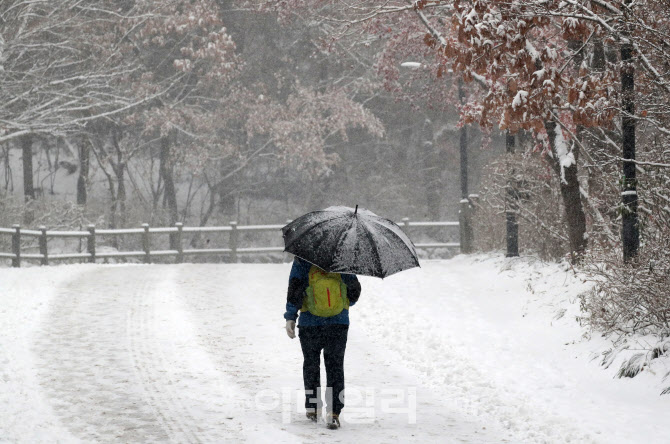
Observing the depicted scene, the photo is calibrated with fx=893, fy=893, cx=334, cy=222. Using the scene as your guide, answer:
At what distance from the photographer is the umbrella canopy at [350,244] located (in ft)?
24.9

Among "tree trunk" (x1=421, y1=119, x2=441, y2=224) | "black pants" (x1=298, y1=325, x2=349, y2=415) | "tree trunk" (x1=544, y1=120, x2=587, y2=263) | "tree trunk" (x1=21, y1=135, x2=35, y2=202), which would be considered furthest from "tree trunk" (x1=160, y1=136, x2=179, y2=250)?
"black pants" (x1=298, y1=325, x2=349, y2=415)

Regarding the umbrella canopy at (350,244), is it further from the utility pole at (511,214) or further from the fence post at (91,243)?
the fence post at (91,243)

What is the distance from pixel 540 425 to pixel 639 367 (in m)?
1.91

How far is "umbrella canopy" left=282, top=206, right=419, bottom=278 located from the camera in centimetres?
758

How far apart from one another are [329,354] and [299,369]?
290 cm

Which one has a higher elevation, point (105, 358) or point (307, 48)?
point (307, 48)

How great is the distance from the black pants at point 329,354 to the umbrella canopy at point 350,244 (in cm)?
73

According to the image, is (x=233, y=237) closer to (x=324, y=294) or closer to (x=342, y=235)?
A: (x=324, y=294)

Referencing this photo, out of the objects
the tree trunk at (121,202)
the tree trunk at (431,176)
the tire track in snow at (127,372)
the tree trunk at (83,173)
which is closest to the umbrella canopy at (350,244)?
the tire track in snow at (127,372)

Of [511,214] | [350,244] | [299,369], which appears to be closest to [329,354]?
[350,244]

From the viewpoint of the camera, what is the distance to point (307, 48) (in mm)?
40781

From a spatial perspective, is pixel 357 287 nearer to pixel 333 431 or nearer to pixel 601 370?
pixel 333 431

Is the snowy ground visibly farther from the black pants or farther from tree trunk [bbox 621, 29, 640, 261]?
tree trunk [bbox 621, 29, 640, 261]

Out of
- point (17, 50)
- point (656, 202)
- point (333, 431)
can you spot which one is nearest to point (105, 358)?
point (333, 431)
